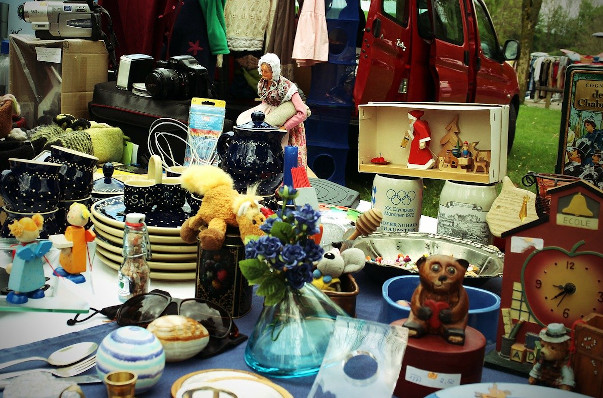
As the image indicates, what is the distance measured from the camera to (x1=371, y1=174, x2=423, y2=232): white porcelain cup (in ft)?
5.25

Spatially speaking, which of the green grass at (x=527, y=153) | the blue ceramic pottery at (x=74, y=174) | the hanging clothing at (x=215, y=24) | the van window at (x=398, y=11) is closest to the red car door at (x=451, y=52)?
the van window at (x=398, y=11)

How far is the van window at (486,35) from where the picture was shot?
191 inches

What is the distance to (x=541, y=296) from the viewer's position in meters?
0.93

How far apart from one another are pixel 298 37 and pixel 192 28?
2.38 feet

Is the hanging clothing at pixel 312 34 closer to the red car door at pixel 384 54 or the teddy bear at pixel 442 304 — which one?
the red car door at pixel 384 54

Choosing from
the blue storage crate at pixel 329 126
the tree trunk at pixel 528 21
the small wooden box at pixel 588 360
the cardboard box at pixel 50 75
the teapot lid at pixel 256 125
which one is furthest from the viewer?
the tree trunk at pixel 528 21

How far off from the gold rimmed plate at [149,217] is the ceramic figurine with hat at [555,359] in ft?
2.24

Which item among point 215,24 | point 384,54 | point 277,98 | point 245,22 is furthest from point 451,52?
point 277,98

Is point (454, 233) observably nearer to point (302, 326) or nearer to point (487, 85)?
point (302, 326)

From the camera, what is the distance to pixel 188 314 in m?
1.00

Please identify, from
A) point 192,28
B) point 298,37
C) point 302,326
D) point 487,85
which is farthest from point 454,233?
point 487,85

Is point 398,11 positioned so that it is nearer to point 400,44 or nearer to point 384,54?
point 400,44

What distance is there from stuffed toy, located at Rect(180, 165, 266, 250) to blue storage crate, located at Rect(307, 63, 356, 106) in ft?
11.2

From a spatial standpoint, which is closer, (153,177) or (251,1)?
(153,177)
